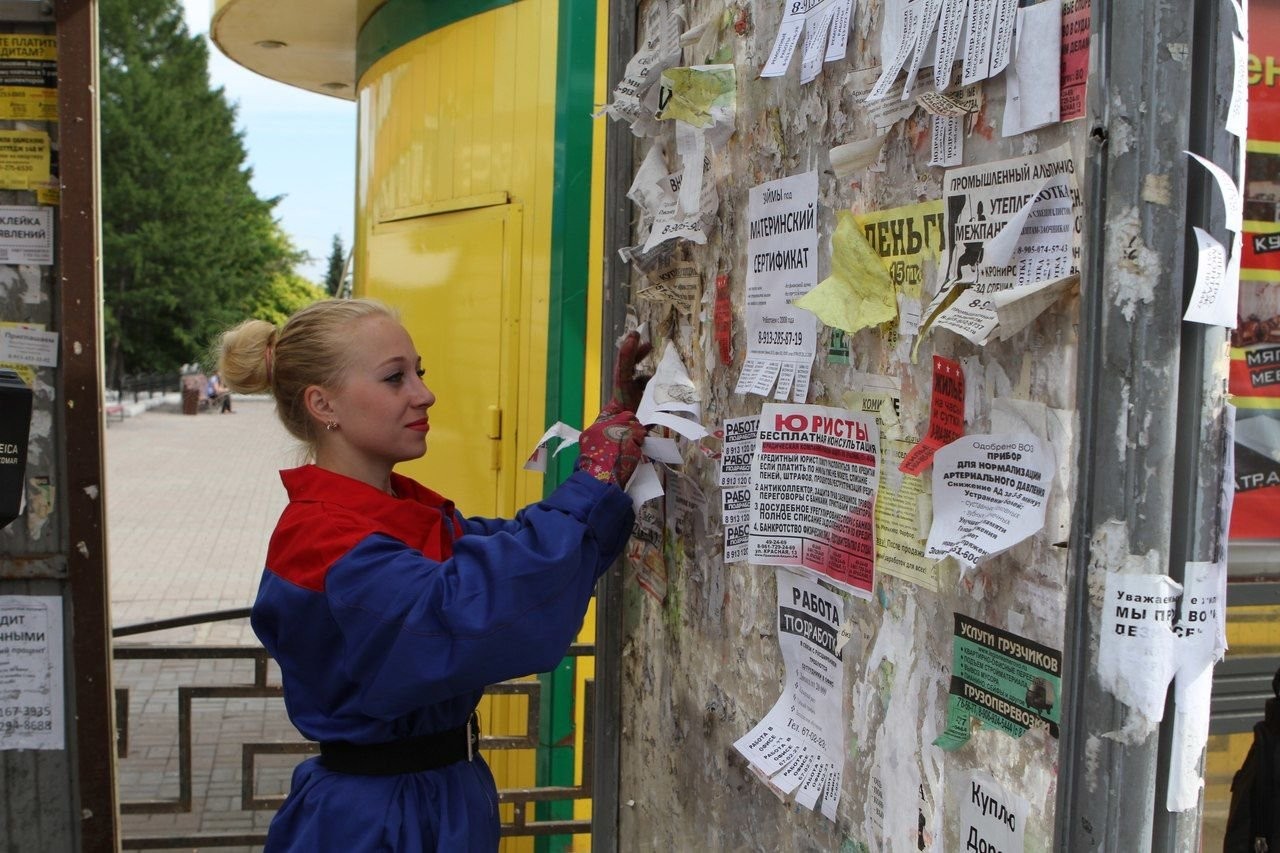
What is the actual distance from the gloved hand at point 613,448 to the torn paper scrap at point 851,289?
1.88 ft

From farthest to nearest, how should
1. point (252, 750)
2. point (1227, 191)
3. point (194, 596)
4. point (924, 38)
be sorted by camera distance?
point (194, 596) < point (252, 750) < point (924, 38) < point (1227, 191)

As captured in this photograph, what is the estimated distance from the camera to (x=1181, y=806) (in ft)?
3.53

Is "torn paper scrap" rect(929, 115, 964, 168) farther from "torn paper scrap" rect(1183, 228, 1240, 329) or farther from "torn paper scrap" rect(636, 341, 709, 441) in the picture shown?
"torn paper scrap" rect(636, 341, 709, 441)

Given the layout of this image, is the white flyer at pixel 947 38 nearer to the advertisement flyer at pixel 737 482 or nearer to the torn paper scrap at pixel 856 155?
the torn paper scrap at pixel 856 155

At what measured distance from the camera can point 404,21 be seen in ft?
15.8

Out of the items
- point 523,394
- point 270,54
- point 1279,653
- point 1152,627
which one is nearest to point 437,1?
point 523,394

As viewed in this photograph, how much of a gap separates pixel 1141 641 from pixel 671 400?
1.11 metres

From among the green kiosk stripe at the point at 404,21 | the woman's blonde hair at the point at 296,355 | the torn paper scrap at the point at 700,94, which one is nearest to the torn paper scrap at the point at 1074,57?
the torn paper scrap at the point at 700,94

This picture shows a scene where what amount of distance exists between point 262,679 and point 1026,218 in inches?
138

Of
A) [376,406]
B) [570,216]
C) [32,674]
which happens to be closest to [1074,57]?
[376,406]

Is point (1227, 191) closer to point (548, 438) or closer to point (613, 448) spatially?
point (613, 448)

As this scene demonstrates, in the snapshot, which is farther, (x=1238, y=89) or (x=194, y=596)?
(x=194, y=596)

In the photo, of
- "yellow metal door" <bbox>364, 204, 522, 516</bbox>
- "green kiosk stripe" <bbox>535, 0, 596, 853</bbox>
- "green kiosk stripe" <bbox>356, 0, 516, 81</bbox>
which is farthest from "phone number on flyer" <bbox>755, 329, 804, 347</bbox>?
"green kiosk stripe" <bbox>356, 0, 516, 81</bbox>

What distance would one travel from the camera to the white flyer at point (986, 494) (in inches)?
46.2
